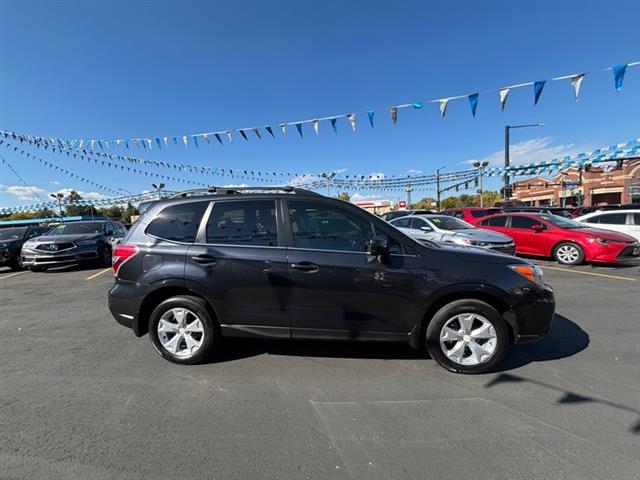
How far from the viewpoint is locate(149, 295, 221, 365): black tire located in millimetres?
3389

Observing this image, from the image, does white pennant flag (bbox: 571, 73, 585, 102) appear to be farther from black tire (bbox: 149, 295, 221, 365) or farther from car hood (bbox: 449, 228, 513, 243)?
black tire (bbox: 149, 295, 221, 365)

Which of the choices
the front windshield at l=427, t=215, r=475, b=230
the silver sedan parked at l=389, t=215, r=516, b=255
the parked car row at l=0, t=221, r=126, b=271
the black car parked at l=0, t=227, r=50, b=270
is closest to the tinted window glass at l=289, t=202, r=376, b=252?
the silver sedan parked at l=389, t=215, r=516, b=255

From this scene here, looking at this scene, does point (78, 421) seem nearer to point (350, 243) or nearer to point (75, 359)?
point (75, 359)

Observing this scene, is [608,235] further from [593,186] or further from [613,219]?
[593,186]

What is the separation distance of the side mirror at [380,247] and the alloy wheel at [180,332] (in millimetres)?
1959

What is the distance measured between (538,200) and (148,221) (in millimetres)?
68849

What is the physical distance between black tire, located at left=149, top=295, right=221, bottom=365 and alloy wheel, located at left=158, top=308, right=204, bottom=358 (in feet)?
0.10

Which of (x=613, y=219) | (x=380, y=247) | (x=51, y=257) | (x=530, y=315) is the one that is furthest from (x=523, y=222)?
(x=51, y=257)

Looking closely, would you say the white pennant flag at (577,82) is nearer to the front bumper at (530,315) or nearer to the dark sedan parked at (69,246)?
the front bumper at (530,315)

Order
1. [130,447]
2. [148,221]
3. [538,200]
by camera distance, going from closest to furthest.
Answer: [130,447] < [148,221] < [538,200]

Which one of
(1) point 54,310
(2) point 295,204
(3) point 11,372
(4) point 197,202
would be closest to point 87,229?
(1) point 54,310

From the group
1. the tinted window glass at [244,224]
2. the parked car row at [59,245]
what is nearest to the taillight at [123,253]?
the tinted window glass at [244,224]

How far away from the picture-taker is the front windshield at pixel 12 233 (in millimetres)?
10765

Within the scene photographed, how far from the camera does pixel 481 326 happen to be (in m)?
3.15
